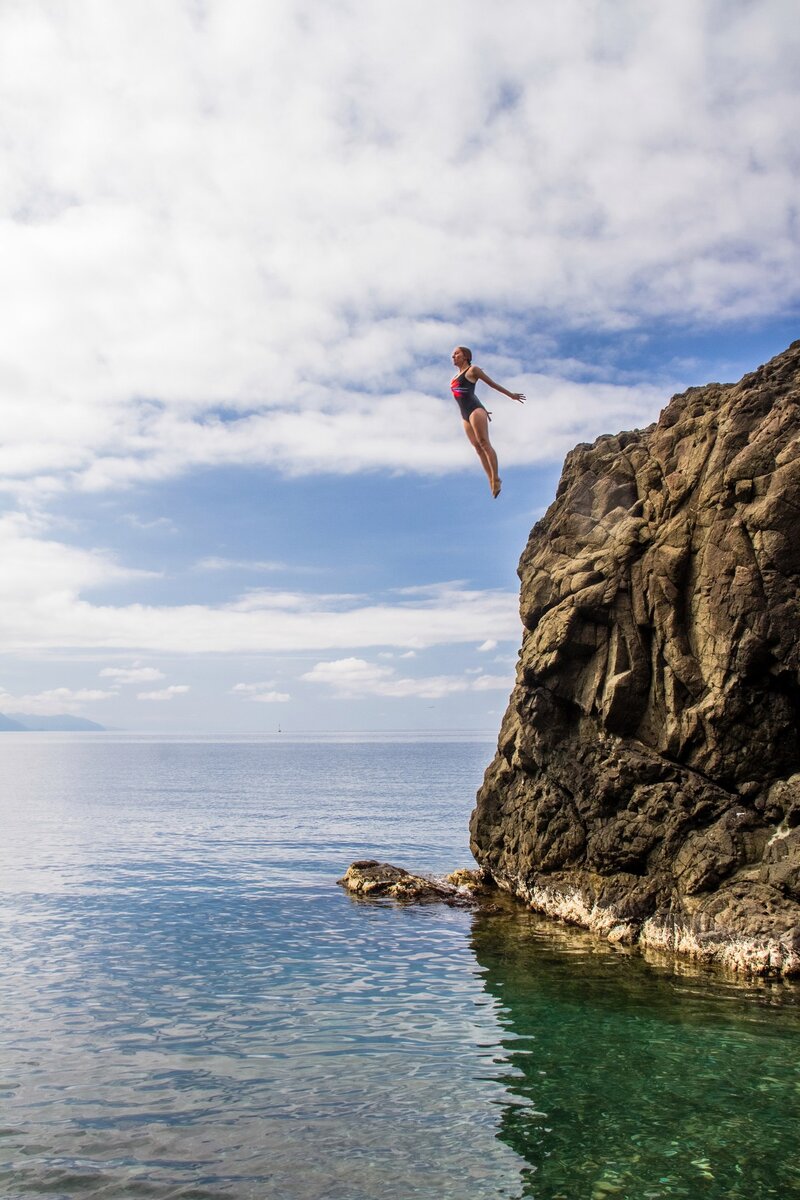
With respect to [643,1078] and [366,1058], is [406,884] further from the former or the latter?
[643,1078]

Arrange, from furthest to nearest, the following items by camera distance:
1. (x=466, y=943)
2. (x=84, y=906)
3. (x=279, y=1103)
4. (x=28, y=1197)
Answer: (x=84, y=906) → (x=466, y=943) → (x=279, y=1103) → (x=28, y=1197)

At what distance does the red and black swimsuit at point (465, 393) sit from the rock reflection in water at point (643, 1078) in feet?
41.4

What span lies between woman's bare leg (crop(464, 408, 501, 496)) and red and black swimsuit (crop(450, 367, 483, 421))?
7.4 inches

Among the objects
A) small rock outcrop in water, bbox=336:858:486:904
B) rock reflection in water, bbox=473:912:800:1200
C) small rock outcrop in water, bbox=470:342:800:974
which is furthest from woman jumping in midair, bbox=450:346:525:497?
small rock outcrop in water, bbox=336:858:486:904

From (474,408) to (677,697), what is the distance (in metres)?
17.1

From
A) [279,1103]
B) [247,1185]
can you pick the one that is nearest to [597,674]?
[279,1103]

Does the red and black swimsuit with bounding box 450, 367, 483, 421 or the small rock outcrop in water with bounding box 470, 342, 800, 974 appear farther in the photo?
the small rock outcrop in water with bounding box 470, 342, 800, 974

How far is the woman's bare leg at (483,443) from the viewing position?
14.7m

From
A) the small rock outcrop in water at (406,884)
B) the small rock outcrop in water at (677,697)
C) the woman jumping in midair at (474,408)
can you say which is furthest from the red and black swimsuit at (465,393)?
the small rock outcrop in water at (406,884)

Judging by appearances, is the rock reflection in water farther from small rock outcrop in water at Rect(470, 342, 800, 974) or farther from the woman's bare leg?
the woman's bare leg

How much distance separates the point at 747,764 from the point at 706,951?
19.1 feet

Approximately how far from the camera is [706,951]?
82.1 feet

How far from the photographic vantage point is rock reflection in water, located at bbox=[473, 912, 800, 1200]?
13492mm

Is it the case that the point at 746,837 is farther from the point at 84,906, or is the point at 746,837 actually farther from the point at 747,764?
the point at 84,906
